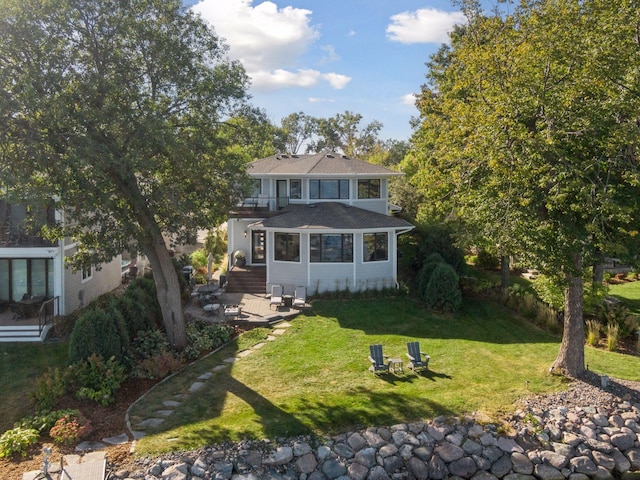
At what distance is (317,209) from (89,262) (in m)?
11.9

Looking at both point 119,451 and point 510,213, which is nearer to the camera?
point 119,451

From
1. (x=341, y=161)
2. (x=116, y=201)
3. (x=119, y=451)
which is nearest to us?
(x=119, y=451)

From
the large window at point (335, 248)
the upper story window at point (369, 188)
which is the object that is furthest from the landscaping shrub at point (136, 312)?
the upper story window at point (369, 188)

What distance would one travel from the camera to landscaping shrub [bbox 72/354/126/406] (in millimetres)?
10750

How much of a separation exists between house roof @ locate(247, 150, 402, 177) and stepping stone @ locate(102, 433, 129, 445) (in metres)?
15.6

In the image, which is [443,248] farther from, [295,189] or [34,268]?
[34,268]

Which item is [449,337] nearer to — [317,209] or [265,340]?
[265,340]

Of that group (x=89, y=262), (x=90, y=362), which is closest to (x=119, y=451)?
(x=90, y=362)

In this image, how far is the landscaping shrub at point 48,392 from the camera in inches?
408

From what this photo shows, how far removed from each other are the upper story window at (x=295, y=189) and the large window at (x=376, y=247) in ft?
17.5

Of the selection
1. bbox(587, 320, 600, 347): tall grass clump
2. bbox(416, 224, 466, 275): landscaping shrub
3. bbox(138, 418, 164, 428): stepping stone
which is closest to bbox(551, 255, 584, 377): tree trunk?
bbox(587, 320, 600, 347): tall grass clump

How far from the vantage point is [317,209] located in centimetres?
2281

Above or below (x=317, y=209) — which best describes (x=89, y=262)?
below

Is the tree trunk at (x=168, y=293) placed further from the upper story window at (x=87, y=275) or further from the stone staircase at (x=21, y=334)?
the upper story window at (x=87, y=275)
